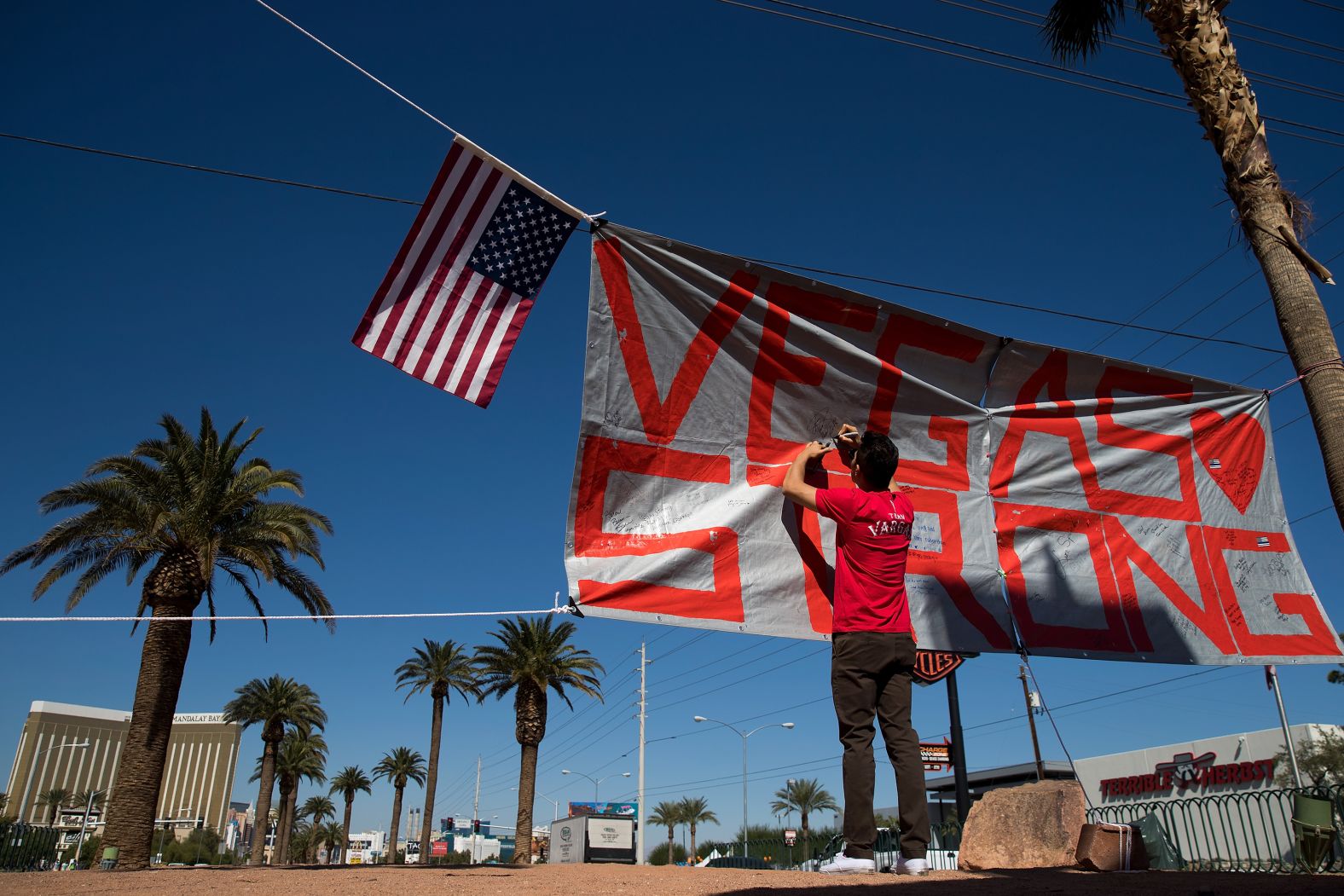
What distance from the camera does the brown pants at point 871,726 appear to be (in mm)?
4559

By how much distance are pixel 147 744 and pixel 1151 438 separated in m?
20.0

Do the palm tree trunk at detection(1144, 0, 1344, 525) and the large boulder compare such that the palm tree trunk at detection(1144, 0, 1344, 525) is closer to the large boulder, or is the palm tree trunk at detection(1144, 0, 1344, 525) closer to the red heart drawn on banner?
the red heart drawn on banner

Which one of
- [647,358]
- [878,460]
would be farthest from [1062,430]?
[647,358]

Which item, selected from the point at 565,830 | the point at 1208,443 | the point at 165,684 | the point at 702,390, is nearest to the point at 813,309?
the point at 702,390

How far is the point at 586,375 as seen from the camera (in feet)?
19.5

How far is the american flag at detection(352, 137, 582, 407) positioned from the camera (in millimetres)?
6020

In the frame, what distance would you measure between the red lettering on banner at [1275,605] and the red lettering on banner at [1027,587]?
1.25 metres

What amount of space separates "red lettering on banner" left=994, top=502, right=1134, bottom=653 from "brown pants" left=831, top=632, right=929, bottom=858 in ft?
8.26

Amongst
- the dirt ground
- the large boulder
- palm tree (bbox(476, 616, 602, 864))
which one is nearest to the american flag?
the dirt ground

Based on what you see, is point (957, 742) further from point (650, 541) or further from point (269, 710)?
point (269, 710)

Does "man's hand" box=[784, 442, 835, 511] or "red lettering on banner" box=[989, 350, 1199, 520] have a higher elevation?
"red lettering on banner" box=[989, 350, 1199, 520]

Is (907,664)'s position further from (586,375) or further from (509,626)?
(509,626)

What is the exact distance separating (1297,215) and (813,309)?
5138mm

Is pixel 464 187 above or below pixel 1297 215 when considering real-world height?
below
